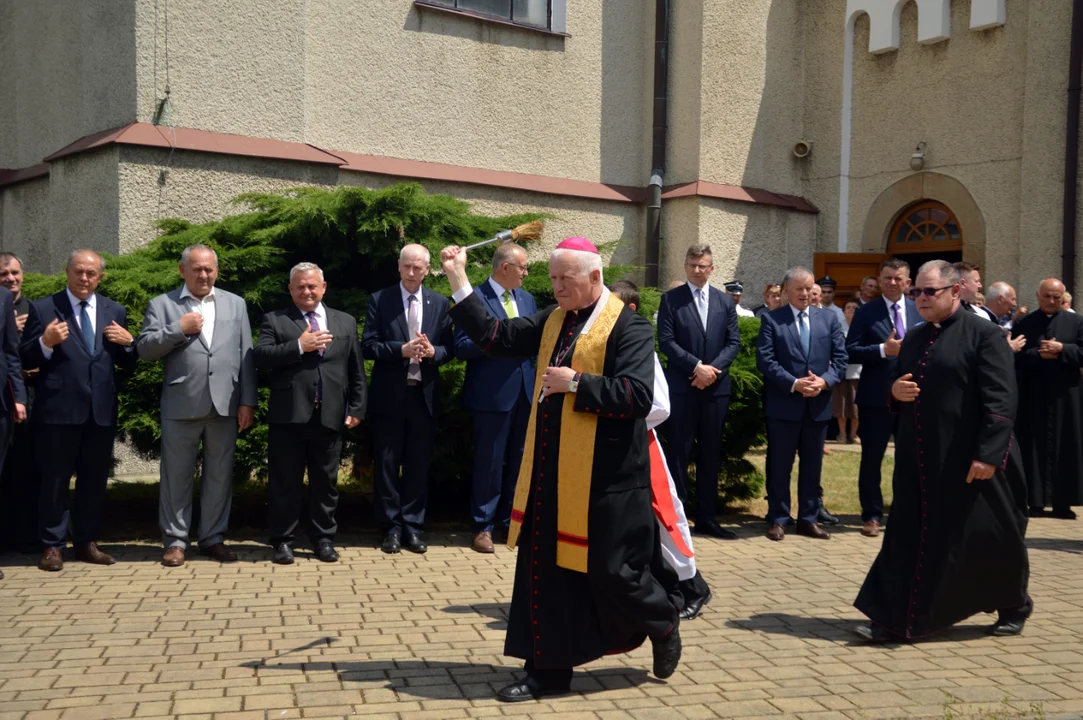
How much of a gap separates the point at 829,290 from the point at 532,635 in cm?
953

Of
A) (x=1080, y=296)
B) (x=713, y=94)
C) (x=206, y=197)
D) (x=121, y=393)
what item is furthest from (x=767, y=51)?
(x=121, y=393)

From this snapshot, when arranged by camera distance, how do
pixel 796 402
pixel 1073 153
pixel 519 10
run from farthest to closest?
pixel 519 10 < pixel 1073 153 < pixel 796 402

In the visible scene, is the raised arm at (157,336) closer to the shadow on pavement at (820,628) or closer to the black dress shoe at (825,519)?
the shadow on pavement at (820,628)

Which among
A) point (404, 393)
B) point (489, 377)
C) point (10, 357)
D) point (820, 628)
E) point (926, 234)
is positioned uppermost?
point (926, 234)

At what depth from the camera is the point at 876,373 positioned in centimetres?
925

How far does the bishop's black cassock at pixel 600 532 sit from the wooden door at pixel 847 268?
445 inches

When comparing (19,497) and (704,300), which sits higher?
(704,300)

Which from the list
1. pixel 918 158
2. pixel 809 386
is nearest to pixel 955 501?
pixel 809 386

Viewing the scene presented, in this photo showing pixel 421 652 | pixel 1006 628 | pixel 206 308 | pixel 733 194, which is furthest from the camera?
pixel 733 194

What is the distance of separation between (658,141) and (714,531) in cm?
762

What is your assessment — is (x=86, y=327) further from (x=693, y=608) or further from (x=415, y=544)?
(x=693, y=608)

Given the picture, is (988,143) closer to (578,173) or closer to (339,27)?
(578,173)

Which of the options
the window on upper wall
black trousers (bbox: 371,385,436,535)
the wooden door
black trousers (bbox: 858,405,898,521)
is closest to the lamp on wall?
the wooden door

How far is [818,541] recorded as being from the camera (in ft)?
28.9
